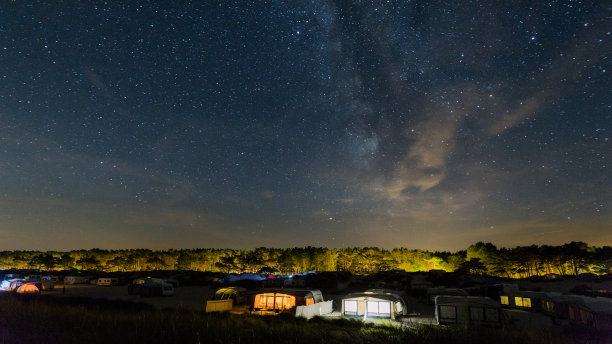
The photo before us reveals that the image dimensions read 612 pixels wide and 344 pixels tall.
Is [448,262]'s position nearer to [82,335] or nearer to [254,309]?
[254,309]

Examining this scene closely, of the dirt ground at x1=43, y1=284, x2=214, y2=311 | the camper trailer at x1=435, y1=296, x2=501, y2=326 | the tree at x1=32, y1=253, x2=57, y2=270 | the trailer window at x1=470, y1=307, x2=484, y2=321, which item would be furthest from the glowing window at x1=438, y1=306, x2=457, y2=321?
the tree at x1=32, y1=253, x2=57, y2=270

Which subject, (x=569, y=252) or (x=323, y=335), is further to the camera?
(x=569, y=252)

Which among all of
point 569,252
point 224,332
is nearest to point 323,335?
point 224,332

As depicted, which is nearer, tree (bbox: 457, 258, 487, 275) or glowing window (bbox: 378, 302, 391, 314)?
glowing window (bbox: 378, 302, 391, 314)

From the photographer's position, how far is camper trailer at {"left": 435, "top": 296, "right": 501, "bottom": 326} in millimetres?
21406

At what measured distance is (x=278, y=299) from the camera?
26359mm

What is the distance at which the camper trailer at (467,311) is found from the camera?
21406mm

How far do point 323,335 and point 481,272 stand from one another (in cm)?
9480

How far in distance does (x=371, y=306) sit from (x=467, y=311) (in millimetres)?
5953

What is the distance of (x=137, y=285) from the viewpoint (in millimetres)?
42969

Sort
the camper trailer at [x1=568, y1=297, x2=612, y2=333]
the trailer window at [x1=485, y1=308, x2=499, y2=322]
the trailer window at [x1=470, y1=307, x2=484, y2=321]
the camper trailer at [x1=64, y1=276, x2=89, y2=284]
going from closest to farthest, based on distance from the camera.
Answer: the camper trailer at [x1=568, y1=297, x2=612, y2=333] → the trailer window at [x1=485, y1=308, x2=499, y2=322] → the trailer window at [x1=470, y1=307, x2=484, y2=321] → the camper trailer at [x1=64, y1=276, x2=89, y2=284]

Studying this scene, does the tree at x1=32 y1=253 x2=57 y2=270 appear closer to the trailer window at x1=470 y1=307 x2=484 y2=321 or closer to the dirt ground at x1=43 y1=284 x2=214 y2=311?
the dirt ground at x1=43 y1=284 x2=214 y2=311

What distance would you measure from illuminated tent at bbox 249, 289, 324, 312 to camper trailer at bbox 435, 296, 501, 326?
9228 millimetres

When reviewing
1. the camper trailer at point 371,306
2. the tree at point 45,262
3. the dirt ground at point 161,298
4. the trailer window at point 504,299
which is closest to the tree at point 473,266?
the trailer window at point 504,299
